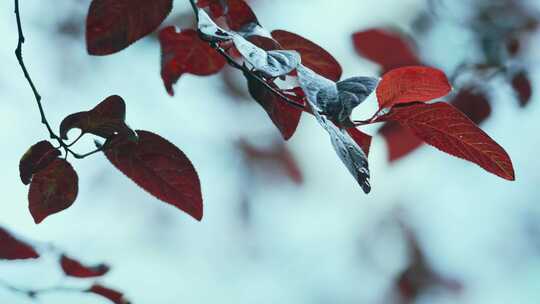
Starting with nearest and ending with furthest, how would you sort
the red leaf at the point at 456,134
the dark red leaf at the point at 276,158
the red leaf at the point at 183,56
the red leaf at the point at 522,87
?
1. the red leaf at the point at 456,134
2. the red leaf at the point at 183,56
3. the red leaf at the point at 522,87
4. the dark red leaf at the point at 276,158

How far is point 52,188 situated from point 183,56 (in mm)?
187

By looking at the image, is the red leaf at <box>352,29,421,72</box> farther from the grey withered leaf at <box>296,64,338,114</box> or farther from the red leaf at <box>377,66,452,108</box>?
the grey withered leaf at <box>296,64,338,114</box>

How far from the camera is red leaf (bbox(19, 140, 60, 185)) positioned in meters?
0.60

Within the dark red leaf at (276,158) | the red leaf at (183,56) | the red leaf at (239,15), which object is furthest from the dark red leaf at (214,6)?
the dark red leaf at (276,158)

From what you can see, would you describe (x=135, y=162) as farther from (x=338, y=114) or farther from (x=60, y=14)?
(x=60, y=14)

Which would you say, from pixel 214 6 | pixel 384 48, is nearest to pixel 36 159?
pixel 214 6

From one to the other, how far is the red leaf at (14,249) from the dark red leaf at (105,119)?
253mm

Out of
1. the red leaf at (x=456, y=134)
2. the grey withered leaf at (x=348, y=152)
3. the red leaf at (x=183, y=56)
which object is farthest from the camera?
the red leaf at (x=183, y=56)

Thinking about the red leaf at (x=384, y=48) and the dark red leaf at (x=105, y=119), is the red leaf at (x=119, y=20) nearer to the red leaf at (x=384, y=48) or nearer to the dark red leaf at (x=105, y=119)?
the dark red leaf at (x=105, y=119)

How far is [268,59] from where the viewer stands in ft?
1.52

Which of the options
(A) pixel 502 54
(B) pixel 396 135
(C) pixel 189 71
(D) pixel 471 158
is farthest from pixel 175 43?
(A) pixel 502 54

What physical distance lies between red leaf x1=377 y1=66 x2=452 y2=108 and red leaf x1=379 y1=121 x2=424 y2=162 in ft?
2.62

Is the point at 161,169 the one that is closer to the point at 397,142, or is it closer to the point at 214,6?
the point at 214,6

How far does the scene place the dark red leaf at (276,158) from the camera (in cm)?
257
